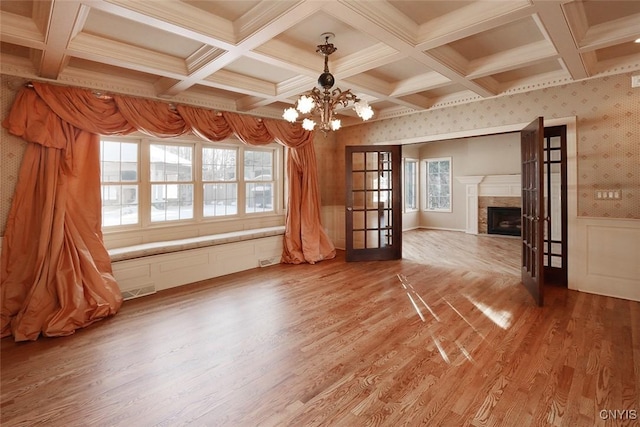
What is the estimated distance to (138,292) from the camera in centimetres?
402

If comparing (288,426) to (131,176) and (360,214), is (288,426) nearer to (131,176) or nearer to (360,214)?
(131,176)

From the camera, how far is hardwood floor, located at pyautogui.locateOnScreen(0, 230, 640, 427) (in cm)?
196

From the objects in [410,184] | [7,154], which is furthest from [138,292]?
[410,184]

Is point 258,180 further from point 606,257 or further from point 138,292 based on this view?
point 606,257

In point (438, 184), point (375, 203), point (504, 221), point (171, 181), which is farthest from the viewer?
point (438, 184)

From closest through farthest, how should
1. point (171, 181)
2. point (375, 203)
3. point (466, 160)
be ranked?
point (171, 181) → point (375, 203) → point (466, 160)

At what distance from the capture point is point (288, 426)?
1846mm

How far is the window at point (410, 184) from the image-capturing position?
9.91 meters

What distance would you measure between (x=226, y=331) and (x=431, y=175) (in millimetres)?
8641

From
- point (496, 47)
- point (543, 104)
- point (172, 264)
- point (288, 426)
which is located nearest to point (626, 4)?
point (496, 47)

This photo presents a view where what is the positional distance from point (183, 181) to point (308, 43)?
2831mm

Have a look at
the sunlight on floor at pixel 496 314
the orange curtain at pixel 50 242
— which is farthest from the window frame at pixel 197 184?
the sunlight on floor at pixel 496 314

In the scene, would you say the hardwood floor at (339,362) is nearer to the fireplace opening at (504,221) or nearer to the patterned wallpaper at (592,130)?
the patterned wallpaper at (592,130)

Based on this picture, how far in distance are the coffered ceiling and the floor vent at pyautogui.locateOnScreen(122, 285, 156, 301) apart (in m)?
2.47
